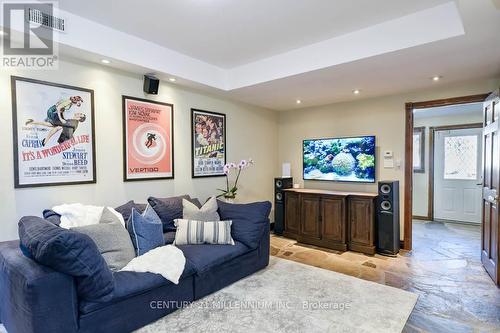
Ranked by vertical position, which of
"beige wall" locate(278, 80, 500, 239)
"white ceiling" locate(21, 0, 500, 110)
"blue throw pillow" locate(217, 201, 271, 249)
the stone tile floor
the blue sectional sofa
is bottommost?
the stone tile floor

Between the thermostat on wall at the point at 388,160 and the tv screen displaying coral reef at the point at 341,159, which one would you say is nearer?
the thermostat on wall at the point at 388,160

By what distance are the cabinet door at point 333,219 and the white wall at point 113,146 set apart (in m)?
1.35

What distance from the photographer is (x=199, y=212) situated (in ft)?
10.4

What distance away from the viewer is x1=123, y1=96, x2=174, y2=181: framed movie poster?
3256mm

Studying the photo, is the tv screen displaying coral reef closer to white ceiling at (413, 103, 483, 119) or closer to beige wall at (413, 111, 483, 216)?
white ceiling at (413, 103, 483, 119)

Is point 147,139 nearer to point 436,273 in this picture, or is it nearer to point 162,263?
point 162,263

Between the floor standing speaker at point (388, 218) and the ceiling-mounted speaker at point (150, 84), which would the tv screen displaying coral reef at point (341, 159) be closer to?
the floor standing speaker at point (388, 218)

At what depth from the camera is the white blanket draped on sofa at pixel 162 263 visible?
2238 millimetres

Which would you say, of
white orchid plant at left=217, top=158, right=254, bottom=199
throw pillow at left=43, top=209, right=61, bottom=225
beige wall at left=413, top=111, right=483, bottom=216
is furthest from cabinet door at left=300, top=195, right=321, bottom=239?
throw pillow at left=43, top=209, right=61, bottom=225

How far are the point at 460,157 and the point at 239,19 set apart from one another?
569cm

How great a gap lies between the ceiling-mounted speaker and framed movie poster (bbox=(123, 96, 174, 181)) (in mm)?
136

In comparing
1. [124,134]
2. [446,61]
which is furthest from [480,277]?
[124,134]

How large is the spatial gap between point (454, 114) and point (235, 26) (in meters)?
5.42

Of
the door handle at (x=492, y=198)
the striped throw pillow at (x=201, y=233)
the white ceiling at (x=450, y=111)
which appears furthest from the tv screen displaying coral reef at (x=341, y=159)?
the striped throw pillow at (x=201, y=233)
